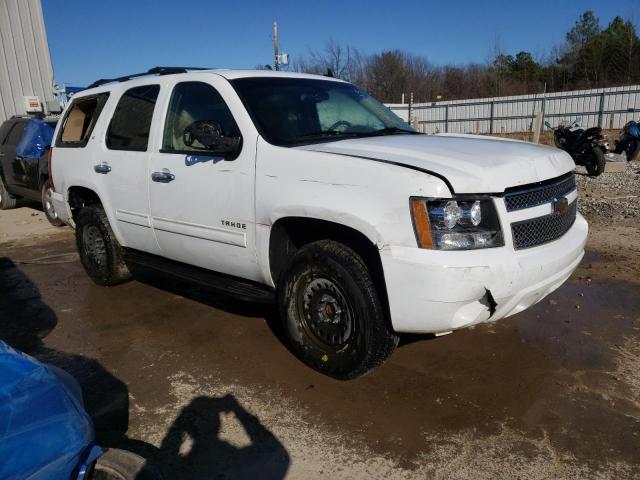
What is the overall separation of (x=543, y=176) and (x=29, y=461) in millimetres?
2823

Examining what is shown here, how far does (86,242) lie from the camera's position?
5.32 m

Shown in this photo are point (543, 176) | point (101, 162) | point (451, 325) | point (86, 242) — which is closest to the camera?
point (451, 325)

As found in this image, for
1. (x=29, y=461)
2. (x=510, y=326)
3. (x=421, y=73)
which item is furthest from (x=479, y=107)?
(x=29, y=461)

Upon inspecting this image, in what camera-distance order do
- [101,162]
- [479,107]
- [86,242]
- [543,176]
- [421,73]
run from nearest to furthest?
[543,176], [101,162], [86,242], [479,107], [421,73]

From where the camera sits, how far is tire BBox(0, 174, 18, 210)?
10.9 m

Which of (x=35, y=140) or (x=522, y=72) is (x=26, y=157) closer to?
(x=35, y=140)

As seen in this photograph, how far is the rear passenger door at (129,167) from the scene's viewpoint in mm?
4266

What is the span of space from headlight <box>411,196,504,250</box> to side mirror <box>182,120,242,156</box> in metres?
1.39

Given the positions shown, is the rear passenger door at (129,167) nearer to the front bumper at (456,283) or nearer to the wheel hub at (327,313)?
the wheel hub at (327,313)

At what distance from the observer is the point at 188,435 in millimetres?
2812

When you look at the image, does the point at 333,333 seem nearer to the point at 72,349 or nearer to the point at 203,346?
the point at 203,346

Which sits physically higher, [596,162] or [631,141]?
[631,141]

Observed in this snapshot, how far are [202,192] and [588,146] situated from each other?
35.9ft

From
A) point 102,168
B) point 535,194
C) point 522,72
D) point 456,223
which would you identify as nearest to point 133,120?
point 102,168
